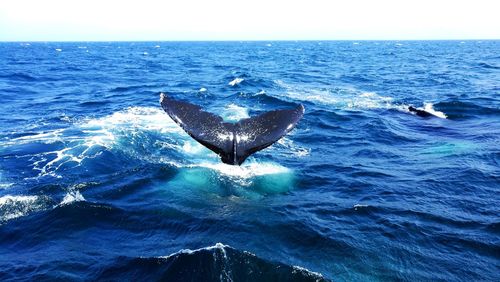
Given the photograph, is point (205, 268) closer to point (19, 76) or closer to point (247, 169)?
point (247, 169)

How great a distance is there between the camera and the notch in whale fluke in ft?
29.8

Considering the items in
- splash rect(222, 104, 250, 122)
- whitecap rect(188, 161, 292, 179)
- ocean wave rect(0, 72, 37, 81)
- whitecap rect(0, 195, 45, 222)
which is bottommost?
ocean wave rect(0, 72, 37, 81)

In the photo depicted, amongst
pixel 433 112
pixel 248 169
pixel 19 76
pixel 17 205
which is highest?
pixel 433 112

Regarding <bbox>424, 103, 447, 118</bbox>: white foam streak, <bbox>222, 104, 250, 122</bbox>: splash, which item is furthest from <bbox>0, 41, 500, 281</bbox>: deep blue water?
<bbox>424, 103, 447, 118</bbox>: white foam streak

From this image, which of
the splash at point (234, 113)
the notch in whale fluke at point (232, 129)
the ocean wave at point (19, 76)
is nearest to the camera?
the notch in whale fluke at point (232, 129)

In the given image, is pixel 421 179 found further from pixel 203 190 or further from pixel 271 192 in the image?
pixel 203 190

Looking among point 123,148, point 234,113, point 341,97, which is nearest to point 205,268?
point 123,148

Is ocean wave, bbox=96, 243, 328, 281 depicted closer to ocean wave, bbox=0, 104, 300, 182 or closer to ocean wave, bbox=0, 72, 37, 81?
ocean wave, bbox=0, 104, 300, 182

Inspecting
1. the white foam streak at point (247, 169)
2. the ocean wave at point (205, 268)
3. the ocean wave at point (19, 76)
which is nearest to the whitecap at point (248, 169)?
the white foam streak at point (247, 169)

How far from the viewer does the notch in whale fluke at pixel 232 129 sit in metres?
9.08

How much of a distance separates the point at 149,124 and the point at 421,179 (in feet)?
47.1

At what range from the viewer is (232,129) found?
9.92 m

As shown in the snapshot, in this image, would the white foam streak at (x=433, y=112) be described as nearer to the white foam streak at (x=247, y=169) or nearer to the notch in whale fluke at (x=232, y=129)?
the white foam streak at (x=247, y=169)

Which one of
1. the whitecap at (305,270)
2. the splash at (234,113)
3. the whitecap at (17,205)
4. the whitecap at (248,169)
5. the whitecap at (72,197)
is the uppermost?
the whitecap at (305,270)
